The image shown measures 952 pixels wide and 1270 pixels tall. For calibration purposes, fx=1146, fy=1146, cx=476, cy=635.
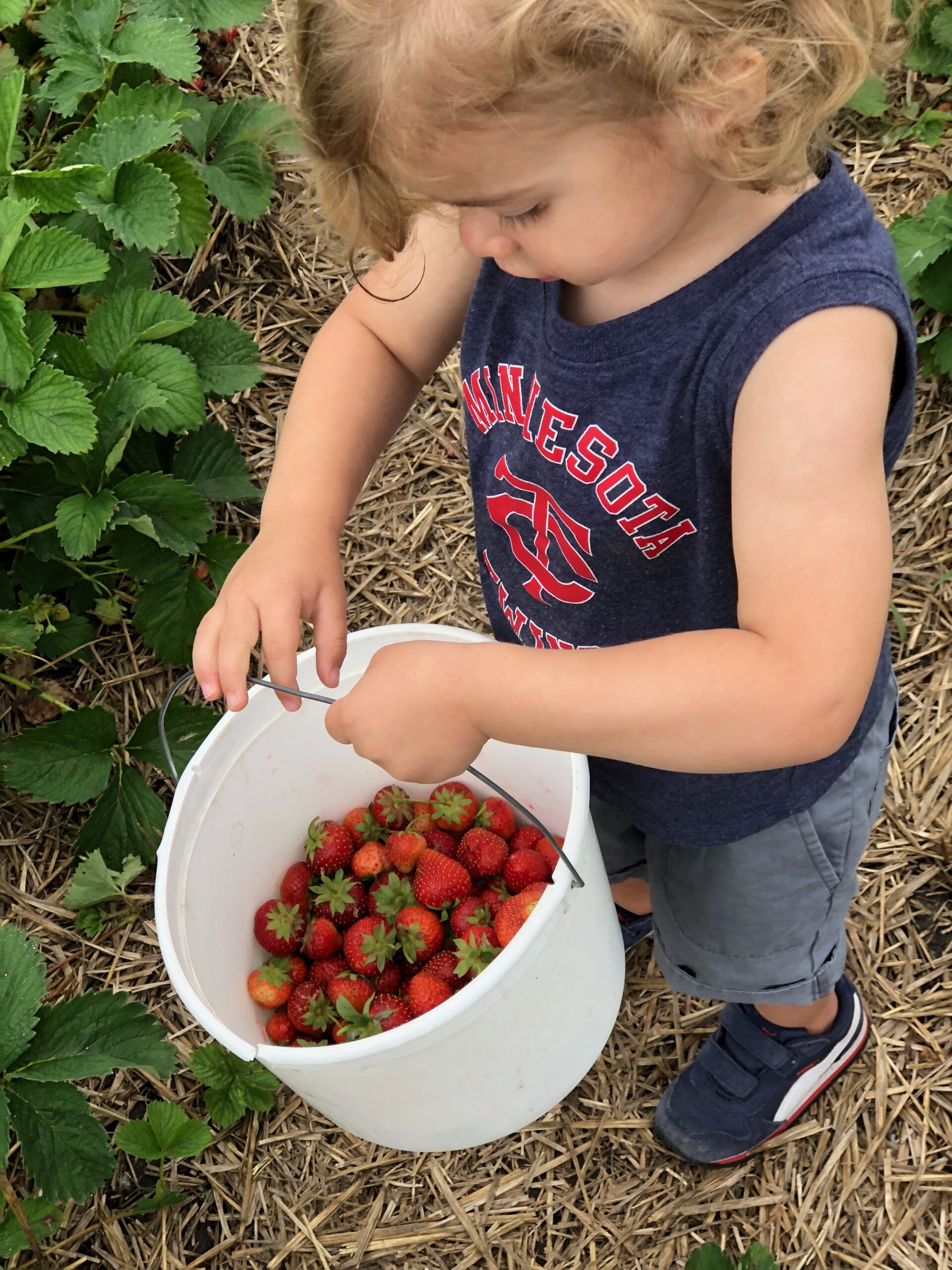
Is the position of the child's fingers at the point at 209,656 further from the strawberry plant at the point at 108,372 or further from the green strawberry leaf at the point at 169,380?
the green strawberry leaf at the point at 169,380

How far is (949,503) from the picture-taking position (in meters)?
1.83

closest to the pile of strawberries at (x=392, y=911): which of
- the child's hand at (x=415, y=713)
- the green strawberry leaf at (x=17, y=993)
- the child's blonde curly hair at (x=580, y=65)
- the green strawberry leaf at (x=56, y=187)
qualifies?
the green strawberry leaf at (x=17, y=993)

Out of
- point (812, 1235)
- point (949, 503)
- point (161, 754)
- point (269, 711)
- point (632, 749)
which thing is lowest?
point (812, 1235)

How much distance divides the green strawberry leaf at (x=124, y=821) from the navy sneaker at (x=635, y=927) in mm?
668

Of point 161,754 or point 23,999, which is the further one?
point 161,754

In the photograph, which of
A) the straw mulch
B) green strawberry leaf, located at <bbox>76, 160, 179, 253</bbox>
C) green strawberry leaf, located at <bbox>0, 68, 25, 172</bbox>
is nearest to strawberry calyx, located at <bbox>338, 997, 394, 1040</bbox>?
the straw mulch

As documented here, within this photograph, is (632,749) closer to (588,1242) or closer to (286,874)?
(286,874)

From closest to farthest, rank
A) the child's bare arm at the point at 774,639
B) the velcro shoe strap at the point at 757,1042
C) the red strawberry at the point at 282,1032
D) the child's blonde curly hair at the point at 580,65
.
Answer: the child's blonde curly hair at the point at 580,65 → the child's bare arm at the point at 774,639 → the red strawberry at the point at 282,1032 → the velcro shoe strap at the point at 757,1042

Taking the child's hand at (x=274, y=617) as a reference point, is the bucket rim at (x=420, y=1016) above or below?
below

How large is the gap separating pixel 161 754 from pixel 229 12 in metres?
1.08

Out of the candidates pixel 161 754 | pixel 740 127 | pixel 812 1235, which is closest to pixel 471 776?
pixel 161 754

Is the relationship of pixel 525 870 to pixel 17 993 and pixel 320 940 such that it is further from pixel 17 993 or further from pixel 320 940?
pixel 17 993

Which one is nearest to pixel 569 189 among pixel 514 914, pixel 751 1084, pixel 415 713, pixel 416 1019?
pixel 415 713

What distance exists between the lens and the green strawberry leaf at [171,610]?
163cm
